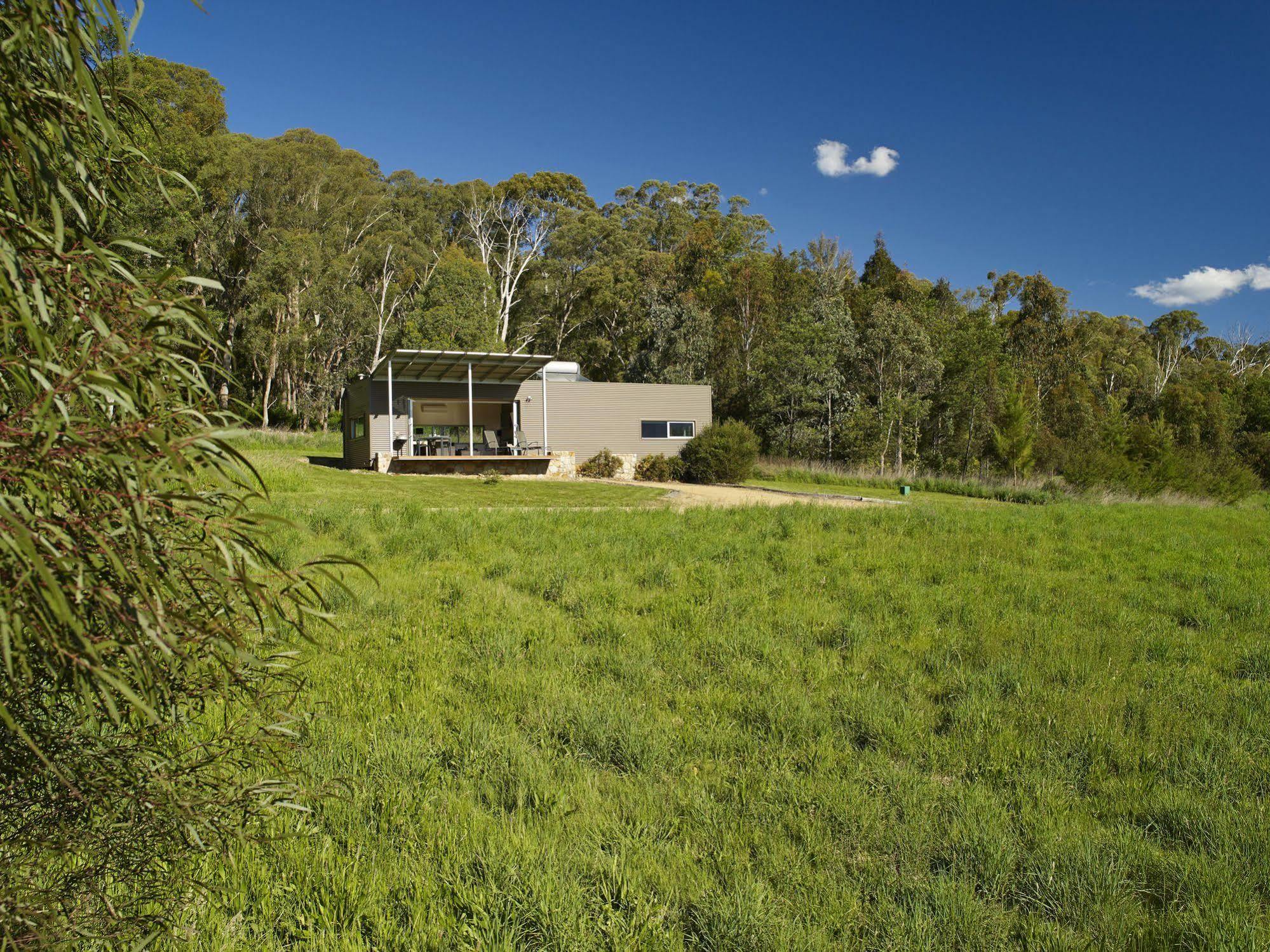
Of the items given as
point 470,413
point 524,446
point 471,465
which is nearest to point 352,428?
point 471,465

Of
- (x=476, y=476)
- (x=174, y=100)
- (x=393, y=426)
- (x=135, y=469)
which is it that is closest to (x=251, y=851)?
(x=135, y=469)

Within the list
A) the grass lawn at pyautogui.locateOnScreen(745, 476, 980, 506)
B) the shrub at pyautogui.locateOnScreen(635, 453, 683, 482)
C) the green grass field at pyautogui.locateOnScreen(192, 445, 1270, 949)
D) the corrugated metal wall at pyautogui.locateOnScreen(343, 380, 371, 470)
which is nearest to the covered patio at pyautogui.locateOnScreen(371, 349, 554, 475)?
the corrugated metal wall at pyautogui.locateOnScreen(343, 380, 371, 470)

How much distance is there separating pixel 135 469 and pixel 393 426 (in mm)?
22085

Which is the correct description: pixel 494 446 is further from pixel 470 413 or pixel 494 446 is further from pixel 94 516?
pixel 94 516

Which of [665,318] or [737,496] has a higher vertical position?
[665,318]

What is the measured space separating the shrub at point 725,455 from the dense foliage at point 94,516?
20.6 m

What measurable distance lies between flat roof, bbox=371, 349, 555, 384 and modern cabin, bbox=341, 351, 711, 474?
0.13ft

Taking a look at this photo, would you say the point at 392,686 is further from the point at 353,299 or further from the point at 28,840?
the point at 353,299

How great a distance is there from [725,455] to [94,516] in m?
21.1

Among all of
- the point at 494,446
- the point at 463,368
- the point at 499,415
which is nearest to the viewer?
the point at 463,368

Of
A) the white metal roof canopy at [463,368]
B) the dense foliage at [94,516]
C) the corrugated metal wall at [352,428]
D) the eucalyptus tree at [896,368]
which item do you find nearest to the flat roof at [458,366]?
the white metal roof canopy at [463,368]

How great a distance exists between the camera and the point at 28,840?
55.9 inches

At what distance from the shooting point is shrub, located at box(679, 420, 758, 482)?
21.9 metres

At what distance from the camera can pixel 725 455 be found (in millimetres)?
21844
